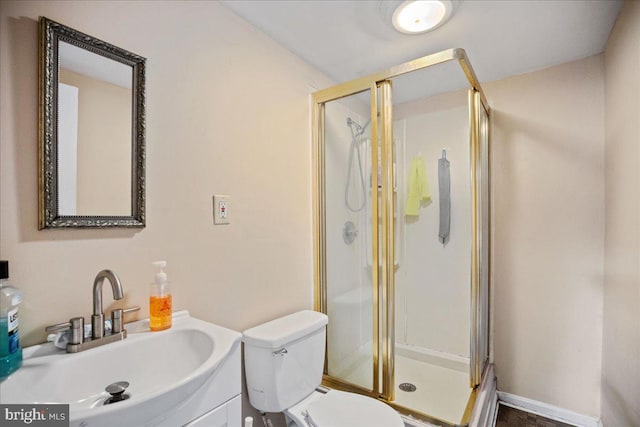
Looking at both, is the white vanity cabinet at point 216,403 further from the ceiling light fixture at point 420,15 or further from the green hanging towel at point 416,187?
the ceiling light fixture at point 420,15

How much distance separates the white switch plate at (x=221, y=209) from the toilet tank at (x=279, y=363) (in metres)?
0.51

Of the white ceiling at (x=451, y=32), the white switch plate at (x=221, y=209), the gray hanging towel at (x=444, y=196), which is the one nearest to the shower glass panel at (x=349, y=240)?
the white ceiling at (x=451, y=32)

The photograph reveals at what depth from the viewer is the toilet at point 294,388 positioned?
1.28 metres

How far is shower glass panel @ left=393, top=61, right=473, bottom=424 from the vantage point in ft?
5.72

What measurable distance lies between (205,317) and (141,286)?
0.31 meters

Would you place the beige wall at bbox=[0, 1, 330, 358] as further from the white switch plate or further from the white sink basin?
the white sink basin

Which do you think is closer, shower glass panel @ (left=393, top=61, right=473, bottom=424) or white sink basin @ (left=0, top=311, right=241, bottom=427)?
white sink basin @ (left=0, top=311, right=241, bottom=427)

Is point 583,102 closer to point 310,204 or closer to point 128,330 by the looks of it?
point 310,204

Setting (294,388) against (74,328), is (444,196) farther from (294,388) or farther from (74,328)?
(74,328)

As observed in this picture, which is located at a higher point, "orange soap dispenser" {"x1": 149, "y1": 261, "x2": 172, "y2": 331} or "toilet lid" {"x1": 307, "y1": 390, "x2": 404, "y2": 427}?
"orange soap dispenser" {"x1": 149, "y1": 261, "x2": 172, "y2": 331}

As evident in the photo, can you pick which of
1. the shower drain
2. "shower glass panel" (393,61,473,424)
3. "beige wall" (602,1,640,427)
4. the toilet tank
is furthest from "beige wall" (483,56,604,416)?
the toilet tank

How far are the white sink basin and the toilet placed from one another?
0.31 metres

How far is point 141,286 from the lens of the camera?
1.11 m

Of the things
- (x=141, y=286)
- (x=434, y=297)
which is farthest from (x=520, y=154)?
(x=141, y=286)
